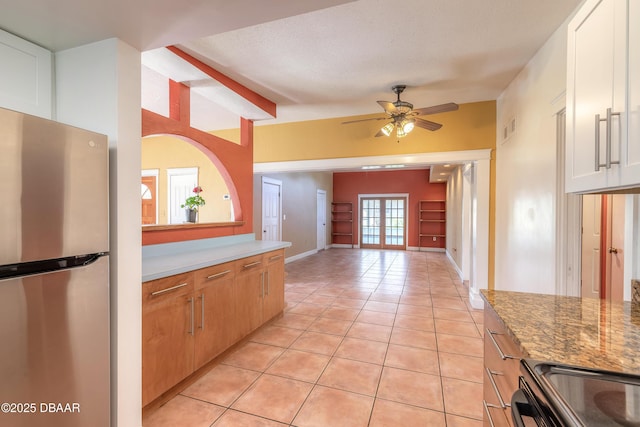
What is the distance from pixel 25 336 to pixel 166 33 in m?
1.46

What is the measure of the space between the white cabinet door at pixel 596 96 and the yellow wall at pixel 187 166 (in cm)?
526

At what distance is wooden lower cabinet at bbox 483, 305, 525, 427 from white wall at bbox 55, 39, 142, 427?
5.87 feet

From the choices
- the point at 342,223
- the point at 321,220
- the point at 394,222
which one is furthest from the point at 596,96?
the point at 342,223

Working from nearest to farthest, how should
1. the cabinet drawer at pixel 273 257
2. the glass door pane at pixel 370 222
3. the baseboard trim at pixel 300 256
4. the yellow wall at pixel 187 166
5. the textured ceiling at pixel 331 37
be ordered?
the textured ceiling at pixel 331 37, the cabinet drawer at pixel 273 257, the yellow wall at pixel 187 166, the baseboard trim at pixel 300 256, the glass door pane at pixel 370 222

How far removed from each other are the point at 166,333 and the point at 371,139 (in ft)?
11.6

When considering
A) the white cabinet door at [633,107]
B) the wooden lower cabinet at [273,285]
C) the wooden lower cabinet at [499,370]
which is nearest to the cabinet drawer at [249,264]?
the wooden lower cabinet at [273,285]

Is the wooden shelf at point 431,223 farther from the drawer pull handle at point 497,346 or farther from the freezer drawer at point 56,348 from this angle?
the freezer drawer at point 56,348

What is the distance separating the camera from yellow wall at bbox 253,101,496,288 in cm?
384

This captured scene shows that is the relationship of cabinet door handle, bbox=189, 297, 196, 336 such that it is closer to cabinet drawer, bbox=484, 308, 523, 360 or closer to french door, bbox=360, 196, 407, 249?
cabinet drawer, bbox=484, 308, 523, 360

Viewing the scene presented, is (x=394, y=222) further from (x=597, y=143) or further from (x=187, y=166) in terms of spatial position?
(x=597, y=143)

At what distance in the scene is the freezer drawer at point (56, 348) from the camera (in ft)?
3.49

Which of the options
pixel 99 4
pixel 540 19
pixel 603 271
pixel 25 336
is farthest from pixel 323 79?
pixel 603 271

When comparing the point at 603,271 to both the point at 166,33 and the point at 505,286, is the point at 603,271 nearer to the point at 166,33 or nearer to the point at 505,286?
the point at 505,286

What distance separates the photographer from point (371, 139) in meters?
4.32
